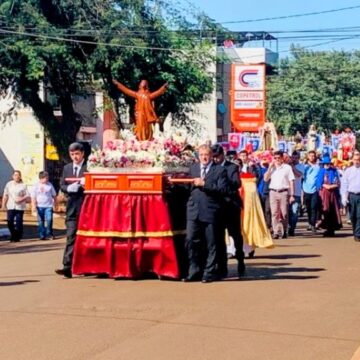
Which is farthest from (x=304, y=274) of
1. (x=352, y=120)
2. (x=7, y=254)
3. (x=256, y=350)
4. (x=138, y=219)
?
(x=352, y=120)

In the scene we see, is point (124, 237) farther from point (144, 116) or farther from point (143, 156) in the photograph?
point (144, 116)

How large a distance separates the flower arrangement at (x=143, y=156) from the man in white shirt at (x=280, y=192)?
754 centimetres

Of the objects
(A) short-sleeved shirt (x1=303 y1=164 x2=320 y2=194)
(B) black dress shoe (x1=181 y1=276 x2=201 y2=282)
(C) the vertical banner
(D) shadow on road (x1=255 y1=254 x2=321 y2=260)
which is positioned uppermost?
(C) the vertical banner

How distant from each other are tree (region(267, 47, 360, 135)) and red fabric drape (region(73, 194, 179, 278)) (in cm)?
5451

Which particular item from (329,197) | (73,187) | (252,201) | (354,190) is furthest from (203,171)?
(329,197)

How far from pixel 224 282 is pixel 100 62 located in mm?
19605

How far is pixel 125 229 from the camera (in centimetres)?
1305

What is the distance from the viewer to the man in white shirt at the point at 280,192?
21.0 meters

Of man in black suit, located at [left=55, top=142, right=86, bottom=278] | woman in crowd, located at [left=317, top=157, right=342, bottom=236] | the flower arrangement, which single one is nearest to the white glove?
man in black suit, located at [left=55, top=142, right=86, bottom=278]

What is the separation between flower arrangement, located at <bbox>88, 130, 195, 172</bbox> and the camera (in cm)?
1323

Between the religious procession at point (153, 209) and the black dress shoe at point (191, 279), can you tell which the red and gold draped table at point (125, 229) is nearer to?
the religious procession at point (153, 209)

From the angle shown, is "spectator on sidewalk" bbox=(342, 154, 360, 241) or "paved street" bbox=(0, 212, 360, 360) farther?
"spectator on sidewalk" bbox=(342, 154, 360, 241)

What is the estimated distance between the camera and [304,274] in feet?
44.7

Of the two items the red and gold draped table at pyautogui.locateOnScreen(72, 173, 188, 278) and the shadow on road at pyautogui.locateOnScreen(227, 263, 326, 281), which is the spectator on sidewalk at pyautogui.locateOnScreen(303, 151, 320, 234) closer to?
the shadow on road at pyautogui.locateOnScreen(227, 263, 326, 281)
